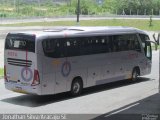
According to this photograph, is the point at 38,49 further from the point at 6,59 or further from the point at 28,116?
the point at 28,116

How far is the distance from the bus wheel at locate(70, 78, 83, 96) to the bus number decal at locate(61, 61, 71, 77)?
0.71 meters

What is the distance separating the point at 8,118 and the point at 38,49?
11.3 ft

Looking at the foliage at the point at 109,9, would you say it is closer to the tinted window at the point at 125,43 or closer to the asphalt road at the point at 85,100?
the tinted window at the point at 125,43

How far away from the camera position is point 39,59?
15781mm

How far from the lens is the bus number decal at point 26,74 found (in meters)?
15.9

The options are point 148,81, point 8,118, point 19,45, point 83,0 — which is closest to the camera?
point 8,118

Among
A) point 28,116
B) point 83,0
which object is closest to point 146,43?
point 28,116

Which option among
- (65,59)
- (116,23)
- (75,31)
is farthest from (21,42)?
(116,23)

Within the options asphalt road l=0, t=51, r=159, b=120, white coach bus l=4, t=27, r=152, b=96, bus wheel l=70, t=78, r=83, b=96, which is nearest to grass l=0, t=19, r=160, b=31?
white coach bus l=4, t=27, r=152, b=96

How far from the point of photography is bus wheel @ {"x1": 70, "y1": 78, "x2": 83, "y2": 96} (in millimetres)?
17578

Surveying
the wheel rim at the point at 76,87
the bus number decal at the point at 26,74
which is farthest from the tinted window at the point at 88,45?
the wheel rim at the point at 76,87

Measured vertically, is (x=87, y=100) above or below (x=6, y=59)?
below

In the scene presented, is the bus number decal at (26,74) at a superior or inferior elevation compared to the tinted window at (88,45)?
inferior

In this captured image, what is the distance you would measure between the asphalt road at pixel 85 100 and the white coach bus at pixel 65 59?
1.48 feet
